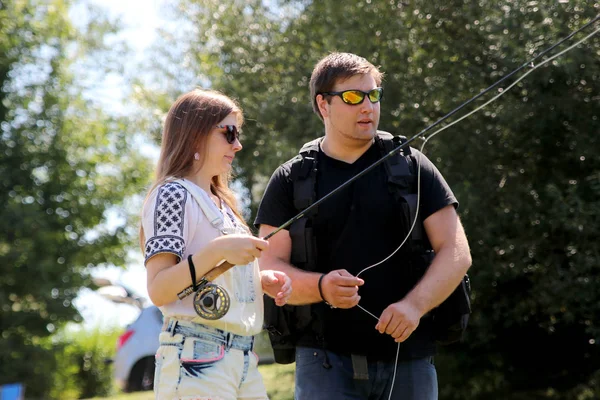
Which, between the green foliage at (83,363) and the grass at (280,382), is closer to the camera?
the grass at (280,382)

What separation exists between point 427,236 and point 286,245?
67 cm

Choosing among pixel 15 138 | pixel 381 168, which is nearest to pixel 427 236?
pixel 381 168

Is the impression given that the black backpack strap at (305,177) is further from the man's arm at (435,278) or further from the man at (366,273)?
the man's arm at (435,278)

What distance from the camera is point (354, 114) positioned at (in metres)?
4.30

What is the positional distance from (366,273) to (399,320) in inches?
13.7

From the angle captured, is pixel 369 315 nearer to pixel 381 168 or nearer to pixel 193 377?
pixel 381 168

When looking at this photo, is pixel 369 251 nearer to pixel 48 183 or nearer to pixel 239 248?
pixel 239 248

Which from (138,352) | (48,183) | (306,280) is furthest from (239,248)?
(48,183)

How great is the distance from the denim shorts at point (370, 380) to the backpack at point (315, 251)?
166 millimetres

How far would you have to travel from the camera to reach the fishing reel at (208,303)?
3357 mm

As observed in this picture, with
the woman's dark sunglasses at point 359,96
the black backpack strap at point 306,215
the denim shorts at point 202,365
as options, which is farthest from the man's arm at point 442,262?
the denim shorts at point 202,365

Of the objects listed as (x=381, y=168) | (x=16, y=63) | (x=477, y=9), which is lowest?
(x=381, y=168)

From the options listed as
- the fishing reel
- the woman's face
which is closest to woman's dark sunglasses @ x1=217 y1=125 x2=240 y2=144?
the woman's face

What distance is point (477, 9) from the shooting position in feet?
30.9
